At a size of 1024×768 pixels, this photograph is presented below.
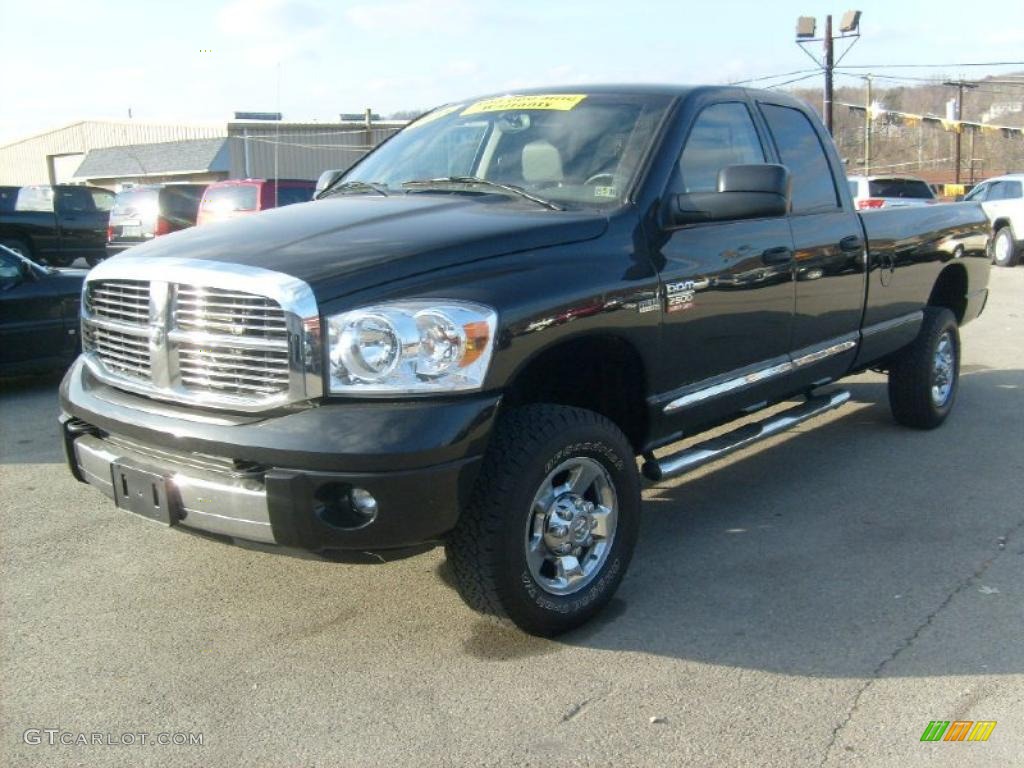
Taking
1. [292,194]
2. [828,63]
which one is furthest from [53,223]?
[828,63]

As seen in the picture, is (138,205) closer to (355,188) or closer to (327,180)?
(327,180)

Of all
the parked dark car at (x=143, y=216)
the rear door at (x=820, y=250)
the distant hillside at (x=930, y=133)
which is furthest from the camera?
the distant hillside at (x=930, y=133)

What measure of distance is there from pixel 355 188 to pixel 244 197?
35.2 feet

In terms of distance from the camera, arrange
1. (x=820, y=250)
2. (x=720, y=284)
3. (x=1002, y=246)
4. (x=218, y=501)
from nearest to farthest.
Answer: (x=218, y=501) < (x=720, y=284) < (x=820, y=250) < (x=1002, y=246)

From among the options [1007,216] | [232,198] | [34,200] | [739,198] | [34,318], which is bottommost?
[34,318]

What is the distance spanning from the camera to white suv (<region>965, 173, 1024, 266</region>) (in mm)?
19797

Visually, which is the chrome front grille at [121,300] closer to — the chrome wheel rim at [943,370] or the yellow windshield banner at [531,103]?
the yellow windshield banner at [531,103]

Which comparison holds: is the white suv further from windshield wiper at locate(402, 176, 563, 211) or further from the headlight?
the headlight

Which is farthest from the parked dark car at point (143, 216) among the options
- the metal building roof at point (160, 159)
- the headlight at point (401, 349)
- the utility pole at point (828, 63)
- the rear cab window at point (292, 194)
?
the metal building roof at point (160, 159)

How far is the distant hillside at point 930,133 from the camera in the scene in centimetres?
4422

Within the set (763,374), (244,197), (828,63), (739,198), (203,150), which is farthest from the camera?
(203,150)

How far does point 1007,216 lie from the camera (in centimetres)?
2002

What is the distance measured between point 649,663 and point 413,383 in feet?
4.20

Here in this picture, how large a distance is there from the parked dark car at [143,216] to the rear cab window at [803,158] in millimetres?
12646
